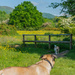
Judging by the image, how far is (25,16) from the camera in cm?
5294

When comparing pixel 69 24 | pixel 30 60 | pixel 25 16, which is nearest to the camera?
pixel 30 60

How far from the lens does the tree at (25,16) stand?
51.5 m

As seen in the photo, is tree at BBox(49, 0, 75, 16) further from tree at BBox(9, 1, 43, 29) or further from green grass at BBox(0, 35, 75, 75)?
tree at BBox(9, 1, 43, 29)

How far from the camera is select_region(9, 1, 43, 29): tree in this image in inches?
2026

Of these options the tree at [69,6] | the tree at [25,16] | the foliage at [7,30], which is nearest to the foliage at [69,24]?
the tree at [69,6]

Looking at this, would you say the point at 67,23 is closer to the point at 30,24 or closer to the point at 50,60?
the point at 50,60

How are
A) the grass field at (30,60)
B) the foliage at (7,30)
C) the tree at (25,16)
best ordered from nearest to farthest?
the grass field at (30,60) → the foliage at (7,30) → the tree at (25,16)

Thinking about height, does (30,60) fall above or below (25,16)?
below

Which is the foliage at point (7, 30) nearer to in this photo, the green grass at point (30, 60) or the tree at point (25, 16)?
the green grass at point (30, 60)

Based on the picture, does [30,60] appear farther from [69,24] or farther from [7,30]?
[7,30]

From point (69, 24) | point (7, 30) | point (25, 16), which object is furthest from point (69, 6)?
point (25, 16)

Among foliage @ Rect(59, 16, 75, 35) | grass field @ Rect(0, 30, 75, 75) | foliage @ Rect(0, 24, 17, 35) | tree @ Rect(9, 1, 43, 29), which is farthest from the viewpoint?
tree @ Rect(9, 1, 43, 29)

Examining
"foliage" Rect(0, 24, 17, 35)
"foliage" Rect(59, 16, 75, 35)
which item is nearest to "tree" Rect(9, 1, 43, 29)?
"foliage" Rect(0, 24, 17, 35)

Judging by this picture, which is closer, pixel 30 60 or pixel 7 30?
pixel 30 60
